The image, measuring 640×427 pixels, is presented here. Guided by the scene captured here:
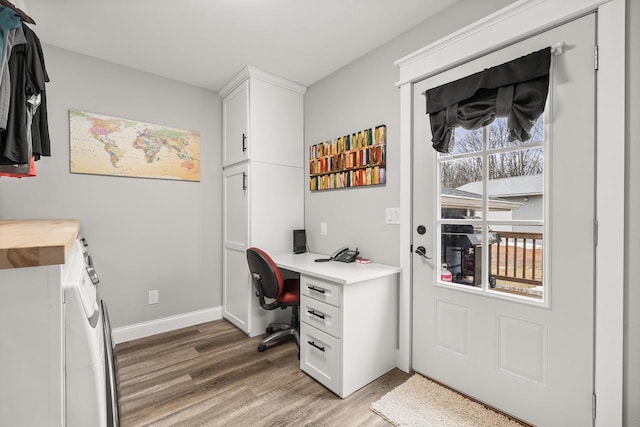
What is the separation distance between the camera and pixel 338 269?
206 cm

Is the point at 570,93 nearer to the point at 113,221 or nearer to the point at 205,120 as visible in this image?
the point at 205,120

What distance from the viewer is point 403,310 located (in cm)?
208

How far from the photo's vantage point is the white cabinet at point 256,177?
8.86 ft

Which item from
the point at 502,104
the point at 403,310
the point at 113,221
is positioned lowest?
the point at 403,310

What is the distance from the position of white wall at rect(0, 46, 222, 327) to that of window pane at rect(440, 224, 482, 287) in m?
2.23

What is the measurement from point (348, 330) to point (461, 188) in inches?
44.0

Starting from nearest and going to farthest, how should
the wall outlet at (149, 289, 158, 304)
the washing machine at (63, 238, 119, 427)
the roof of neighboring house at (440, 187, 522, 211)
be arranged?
the washing machine at (63, 238, 119, 427)
the roof of neighboring house at (440, 187, 522, 211)
the wall outlet at (149, 289, 158, 304)

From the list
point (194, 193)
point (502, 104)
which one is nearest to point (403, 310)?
point (502, 104)

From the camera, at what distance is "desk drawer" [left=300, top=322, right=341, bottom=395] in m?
1.82

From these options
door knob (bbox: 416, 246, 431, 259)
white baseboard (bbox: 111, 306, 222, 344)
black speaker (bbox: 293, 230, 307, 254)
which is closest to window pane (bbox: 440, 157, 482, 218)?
door knob (bbox: 416, 246, 431, 259)

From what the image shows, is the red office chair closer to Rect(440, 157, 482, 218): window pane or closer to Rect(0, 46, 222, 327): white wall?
Rect(0, 46, 222, 327): white wall

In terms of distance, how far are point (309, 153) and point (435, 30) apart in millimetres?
1492

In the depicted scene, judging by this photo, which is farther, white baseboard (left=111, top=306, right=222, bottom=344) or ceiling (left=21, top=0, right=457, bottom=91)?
white baseboard (left=111, top=306, right=222, bottom=344)

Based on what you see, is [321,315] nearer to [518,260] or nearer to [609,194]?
[518,260]
